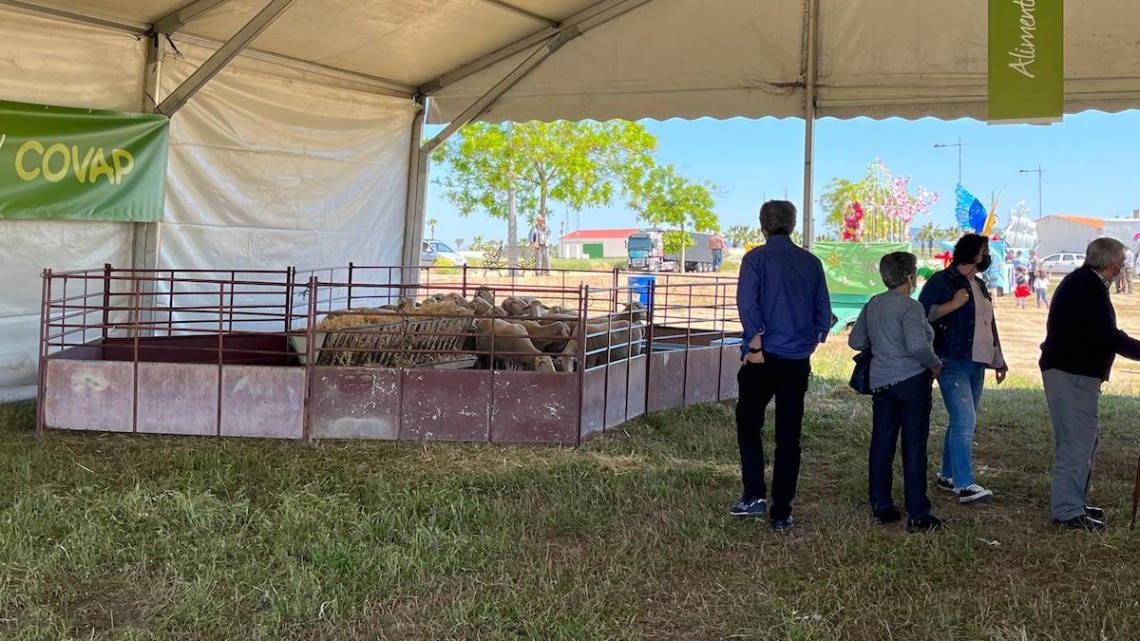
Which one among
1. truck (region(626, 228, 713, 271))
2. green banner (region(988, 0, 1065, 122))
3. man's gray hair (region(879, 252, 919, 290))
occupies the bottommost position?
man's gray hair (region(879, 252, 919, 290))

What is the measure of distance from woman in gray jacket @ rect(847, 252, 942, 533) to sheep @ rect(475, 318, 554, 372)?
2901mm

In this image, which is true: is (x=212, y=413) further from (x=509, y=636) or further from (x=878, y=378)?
(x=878, y=378)

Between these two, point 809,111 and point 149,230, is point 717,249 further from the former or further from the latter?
point 149,230

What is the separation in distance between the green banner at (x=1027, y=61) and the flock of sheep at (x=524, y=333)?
3.55 meters

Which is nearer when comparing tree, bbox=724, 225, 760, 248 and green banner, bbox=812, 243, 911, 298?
green banner, bbox=812, 243, 911, 298

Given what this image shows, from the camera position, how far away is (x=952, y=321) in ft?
18.5

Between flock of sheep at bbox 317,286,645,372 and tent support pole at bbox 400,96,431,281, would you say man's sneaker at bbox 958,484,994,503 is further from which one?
tent support pole at bbox 400,96,431,281

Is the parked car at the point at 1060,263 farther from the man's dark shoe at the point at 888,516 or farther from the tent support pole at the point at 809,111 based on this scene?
the man's dark shoe at the point at 888,516

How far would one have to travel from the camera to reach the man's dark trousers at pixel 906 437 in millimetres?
5113

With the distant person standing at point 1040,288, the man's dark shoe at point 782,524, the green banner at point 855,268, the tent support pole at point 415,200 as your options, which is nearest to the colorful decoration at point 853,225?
the distant person standing at point 1040,288

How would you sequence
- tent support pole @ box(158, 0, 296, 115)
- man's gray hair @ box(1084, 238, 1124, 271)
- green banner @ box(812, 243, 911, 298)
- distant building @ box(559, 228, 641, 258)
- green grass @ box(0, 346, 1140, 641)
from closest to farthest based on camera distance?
green grass @ box(0, 346, 1140, 641) < man's gray hair @ box(1084, 238, 1124, 271) < tent support pole @ box(158, 0, 296, 115) < green banner @ box(812, 243, 911, 298) < distant building @ box(559, 228, 641, 258)

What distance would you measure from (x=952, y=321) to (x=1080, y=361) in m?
0.76

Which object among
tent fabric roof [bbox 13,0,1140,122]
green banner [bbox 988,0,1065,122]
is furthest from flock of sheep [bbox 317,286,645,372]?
green banner [bbox 988,0,1065,122]

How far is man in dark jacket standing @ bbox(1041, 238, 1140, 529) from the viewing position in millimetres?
5004
